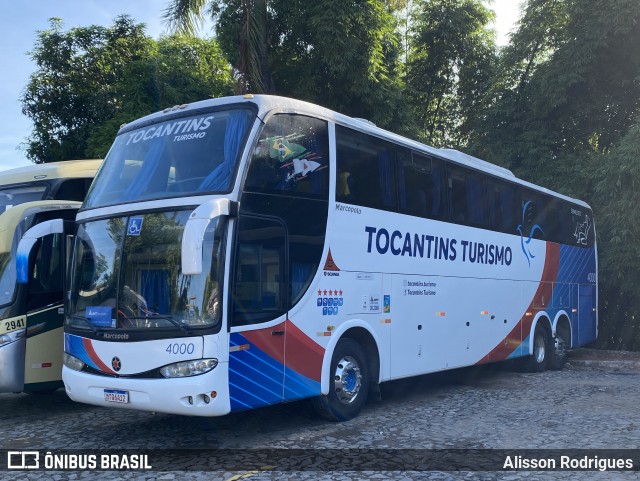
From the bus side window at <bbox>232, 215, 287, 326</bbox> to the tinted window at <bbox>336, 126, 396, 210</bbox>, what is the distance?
4.54ft

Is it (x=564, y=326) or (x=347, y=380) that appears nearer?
(x=347, y=380)

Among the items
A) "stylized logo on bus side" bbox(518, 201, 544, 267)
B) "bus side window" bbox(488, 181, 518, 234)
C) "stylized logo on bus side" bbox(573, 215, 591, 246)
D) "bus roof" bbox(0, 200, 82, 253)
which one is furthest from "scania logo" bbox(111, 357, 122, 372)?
"stylized logo on bus side" bbox(573, 215, 591, 246)

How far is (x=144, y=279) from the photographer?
6.89m

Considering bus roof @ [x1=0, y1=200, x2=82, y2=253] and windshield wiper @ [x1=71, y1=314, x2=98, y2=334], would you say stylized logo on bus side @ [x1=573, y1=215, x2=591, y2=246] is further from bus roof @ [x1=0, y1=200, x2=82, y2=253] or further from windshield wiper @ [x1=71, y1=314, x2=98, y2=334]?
windshield wiper @ [x1=71, y1=314, x2=98, y2=334]

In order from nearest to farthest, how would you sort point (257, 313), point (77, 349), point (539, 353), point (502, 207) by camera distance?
1. point (257, 313)
2. point (77, 349)
3. point (502, 207)
4. point (539, 353)

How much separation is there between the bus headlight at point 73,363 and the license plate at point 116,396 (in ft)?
1.95

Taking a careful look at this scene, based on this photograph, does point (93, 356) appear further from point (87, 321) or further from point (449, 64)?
point (449, 64)

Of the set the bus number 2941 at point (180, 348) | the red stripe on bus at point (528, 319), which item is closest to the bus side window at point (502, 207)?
the red stripe on bus at point (528, 319)

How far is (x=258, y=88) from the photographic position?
16.1 meters

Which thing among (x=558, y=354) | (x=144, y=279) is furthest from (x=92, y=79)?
(x=144, y=279)

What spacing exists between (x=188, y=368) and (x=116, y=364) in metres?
0.93

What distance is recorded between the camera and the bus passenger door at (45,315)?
8781 mm

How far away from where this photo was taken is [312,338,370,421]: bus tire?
26.5 feet

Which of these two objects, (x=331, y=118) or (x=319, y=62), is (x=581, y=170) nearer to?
(x=319, y=62)
